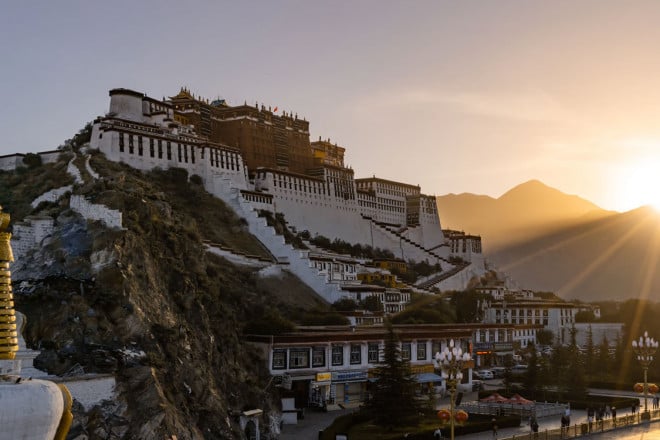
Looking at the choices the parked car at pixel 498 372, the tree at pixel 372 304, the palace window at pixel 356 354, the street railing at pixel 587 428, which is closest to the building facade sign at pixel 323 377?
the palace window at pixel 356 354

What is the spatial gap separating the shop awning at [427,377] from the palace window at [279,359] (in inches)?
385

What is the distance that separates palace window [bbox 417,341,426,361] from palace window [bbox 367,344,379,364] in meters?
4.19

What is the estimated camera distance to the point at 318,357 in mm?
45406

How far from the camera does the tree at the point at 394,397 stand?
3641 cm

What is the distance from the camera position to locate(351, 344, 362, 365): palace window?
4762 cm

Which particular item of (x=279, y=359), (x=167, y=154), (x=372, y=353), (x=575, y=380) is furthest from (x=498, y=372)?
(x=167, y=154)

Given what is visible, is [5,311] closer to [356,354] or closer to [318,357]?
[318,357]

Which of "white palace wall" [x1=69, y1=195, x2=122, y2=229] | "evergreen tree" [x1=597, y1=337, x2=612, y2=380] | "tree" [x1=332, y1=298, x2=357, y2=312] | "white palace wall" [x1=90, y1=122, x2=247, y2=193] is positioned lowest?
"evergreen tree" [x1=597, y1=337, x2=612, y2=380]

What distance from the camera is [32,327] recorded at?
30.4m

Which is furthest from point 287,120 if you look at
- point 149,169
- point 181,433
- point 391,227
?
point 181,433

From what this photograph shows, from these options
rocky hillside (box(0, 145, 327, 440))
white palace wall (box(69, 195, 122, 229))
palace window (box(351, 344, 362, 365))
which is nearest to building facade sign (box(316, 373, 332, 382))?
palace window (box(351, 344, 362, 365))

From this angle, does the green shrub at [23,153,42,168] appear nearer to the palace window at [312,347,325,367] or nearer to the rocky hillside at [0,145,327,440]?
the rocky hillside at [0,145,327,440]

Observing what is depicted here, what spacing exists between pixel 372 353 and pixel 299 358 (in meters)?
6.21

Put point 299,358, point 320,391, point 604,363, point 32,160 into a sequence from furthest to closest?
point 32,160 → point 604,363 → point 320,391 → point 299,358
